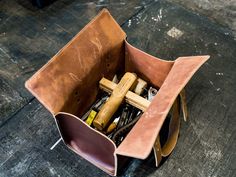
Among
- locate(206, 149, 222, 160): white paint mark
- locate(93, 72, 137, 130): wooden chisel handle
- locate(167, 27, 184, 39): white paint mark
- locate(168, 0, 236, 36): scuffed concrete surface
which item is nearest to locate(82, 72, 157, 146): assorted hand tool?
locate(93, 72, 137, 130): wooden chisel handle

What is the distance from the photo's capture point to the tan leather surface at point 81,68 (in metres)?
1.02

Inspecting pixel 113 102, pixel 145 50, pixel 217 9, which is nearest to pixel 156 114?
pixel 113 102

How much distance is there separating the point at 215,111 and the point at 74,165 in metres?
0.64

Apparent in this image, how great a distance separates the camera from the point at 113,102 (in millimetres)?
1192

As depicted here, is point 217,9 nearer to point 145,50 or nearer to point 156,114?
point 145,50

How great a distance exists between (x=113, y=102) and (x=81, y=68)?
18cm

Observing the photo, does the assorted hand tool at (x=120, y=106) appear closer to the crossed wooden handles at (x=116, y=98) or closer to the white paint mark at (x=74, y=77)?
the crossed wooden handles at (x=116, y=98)

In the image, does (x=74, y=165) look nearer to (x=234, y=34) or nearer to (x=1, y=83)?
(x=1, y=83)

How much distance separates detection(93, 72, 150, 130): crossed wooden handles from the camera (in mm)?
1173

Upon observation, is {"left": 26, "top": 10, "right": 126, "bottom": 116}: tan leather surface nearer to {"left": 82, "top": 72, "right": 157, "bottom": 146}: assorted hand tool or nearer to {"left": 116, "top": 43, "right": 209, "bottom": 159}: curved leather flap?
{"left": 82, "top": 72, "right": 157, "bottom": 146}: assorted hand tool

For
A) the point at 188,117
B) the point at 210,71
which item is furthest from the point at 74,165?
the point at 210,71

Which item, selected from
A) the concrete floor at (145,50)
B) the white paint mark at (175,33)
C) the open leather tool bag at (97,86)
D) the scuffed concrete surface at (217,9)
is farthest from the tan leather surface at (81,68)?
the scuffed concrete surface at (217,9)

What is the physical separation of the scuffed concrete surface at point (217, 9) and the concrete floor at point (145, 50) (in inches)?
2.0

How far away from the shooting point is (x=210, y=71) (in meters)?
1.50
